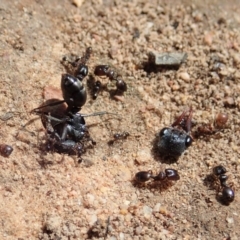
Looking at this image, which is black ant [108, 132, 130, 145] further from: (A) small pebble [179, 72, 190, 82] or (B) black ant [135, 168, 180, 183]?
(A) small pebble [179, 72, 190, 82]

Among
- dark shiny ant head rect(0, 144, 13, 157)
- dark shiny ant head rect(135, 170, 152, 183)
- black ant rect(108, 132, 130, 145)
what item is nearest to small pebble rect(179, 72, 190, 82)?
black ant rect(108, 132, 130, 145)

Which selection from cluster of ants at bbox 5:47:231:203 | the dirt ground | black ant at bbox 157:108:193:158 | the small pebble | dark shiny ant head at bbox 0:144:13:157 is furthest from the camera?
the small pebble

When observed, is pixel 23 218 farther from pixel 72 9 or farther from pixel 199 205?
pixel 72 9

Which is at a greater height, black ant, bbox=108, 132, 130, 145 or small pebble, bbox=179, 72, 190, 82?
small pebble, bbox=179, 72, 190, 82

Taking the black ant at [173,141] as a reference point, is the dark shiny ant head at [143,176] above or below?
below

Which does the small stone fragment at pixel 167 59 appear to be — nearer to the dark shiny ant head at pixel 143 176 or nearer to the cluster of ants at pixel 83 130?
the cluster of ants at pixel 83 130

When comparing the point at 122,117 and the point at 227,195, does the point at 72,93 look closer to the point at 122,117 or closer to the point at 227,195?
the point at 122,117

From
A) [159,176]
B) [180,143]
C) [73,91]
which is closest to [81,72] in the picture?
[73,91]

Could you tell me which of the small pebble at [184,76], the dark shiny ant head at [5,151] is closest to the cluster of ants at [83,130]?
→ the dark shiny ant head at [5,151]
